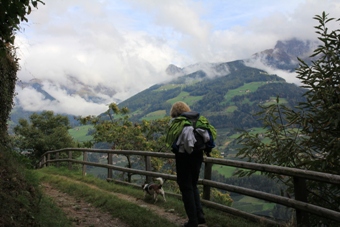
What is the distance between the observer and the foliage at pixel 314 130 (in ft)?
18.8

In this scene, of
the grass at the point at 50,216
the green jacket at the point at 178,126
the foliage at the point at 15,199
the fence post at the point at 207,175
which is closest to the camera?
the foliage at the point at 15,199

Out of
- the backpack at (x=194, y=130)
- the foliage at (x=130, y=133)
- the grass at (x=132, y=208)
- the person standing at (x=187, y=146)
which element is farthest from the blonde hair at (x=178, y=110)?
the foliage at (x=130, y=133)

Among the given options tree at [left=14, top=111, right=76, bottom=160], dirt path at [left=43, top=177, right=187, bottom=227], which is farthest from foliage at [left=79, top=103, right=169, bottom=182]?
tree at [left=14, top=111, right=76, bottom=160]

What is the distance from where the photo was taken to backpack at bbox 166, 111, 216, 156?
492cm

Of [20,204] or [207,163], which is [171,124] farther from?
[20,204]

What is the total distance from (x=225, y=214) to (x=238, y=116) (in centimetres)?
19155

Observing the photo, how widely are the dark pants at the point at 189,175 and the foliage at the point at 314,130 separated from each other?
1.52m

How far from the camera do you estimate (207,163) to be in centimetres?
654

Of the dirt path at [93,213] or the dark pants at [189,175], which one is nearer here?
the dark pants at [189,175]

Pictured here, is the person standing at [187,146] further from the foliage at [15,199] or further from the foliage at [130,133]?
the foliage at [130,133]

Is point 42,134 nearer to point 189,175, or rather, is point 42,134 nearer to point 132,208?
point 132,208

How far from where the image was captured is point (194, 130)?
16.2 feet

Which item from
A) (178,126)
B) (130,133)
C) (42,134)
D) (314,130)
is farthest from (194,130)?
(42,134)

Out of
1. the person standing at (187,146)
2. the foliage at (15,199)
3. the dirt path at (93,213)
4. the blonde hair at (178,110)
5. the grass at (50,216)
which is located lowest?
the dirt path at (93,213)
